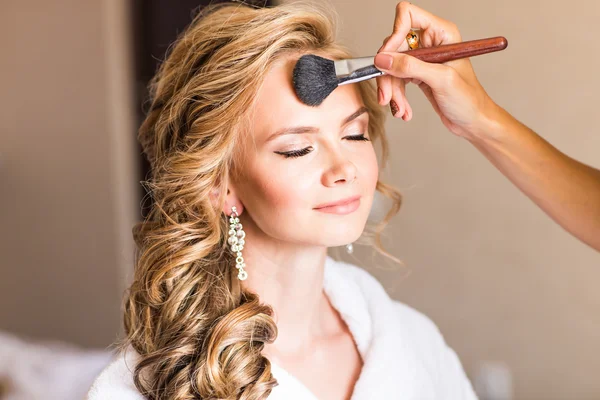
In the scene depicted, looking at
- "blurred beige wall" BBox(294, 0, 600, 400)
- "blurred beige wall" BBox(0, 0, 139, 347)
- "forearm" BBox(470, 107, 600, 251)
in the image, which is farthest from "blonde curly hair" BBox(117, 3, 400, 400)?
"blurred beige wall" BBox(0, 0, 139, 347)

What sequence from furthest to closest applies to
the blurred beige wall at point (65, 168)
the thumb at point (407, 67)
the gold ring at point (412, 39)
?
the blurred beige wall at point (65, 168) < the gold ring at point (412, 39) < the thumb at point (407, 67)

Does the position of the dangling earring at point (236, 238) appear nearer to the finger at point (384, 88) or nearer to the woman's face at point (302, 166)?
the woman's face at point (302, 166)

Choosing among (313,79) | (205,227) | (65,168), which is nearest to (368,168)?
(313,79)

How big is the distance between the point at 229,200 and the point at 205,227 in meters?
0.07

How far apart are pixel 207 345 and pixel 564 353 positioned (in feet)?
3.79

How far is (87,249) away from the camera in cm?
291

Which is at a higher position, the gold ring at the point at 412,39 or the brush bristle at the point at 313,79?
the gold ring at the point at 412,39

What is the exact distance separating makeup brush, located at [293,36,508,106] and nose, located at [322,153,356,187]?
4.2 inches

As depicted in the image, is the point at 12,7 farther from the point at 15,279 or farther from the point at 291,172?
the point at 291,172

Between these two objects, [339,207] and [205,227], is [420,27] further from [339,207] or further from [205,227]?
[205,227]

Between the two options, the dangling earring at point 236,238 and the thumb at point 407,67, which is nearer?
the thumb at point 407,67

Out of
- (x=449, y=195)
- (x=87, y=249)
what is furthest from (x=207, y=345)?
(x=87, y=249)

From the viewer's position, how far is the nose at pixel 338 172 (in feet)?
3.52

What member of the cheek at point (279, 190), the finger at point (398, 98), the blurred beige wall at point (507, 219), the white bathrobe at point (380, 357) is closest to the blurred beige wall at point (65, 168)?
the blurred beige wall at point (507, 219)
